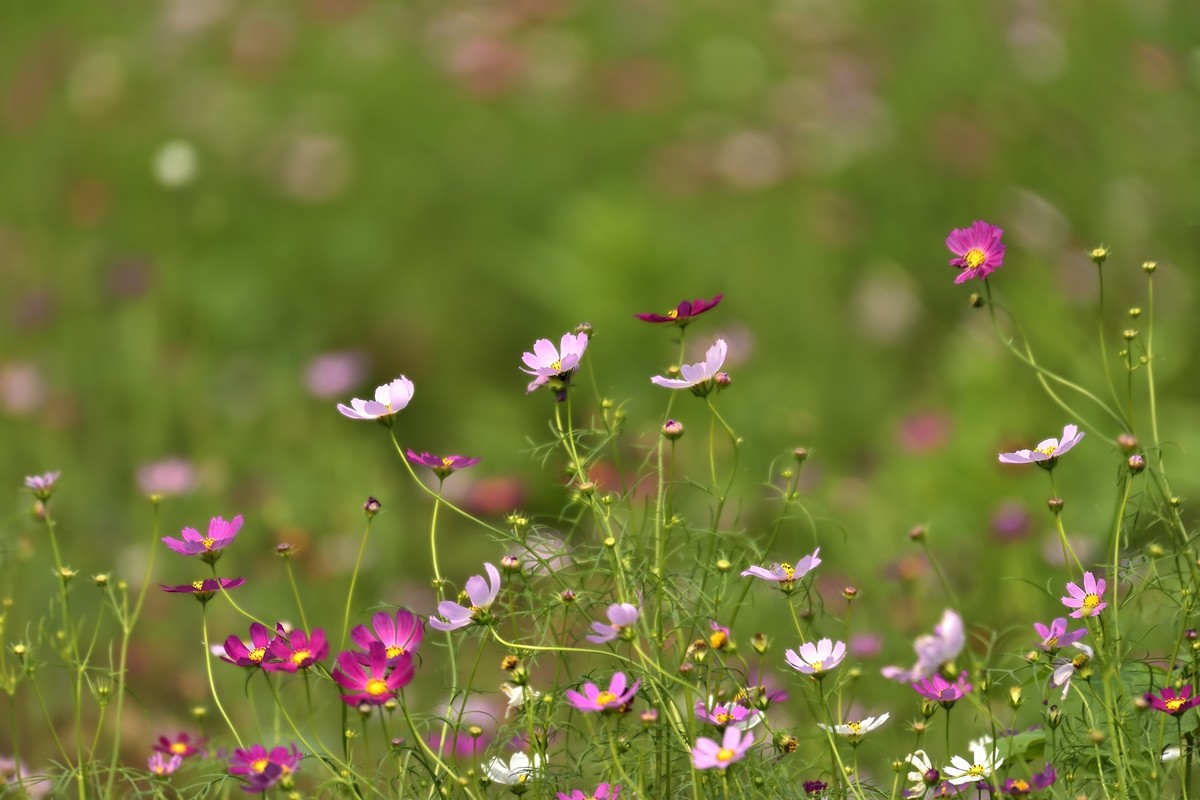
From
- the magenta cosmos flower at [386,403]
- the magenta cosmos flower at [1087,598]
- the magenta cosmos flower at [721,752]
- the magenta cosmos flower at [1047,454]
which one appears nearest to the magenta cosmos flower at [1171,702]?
the magenta cosmos flower at [1087,598]

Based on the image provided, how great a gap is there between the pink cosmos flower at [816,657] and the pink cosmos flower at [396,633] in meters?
Result: 0.29

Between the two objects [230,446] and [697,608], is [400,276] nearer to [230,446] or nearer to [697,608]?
[230,446]

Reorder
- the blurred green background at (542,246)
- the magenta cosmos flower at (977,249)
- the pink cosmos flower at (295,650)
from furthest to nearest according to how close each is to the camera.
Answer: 1. the blurred green background at (542,246)
2. the magenta cosmos flower at (977,249)
3. the pink cosmos flower at (295,650)

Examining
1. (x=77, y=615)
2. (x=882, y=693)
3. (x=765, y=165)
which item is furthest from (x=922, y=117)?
(x=77, y=615)

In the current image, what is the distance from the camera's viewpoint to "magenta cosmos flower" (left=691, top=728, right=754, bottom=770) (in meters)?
0.98

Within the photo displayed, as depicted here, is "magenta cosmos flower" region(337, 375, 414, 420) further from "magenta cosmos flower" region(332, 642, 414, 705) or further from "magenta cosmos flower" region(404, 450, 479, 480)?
"magenta cosmos flower" region(332, 642, 414, 705)

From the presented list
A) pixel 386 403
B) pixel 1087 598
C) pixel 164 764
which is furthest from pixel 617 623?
pixel 164 764

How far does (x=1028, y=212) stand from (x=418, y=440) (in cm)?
152

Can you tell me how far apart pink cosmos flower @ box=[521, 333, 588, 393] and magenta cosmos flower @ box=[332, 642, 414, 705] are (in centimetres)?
24

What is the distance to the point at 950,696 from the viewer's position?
1.16 m

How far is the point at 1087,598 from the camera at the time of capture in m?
1.15

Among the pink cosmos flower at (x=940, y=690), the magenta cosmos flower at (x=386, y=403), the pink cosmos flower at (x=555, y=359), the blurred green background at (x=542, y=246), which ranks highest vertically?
the pink cosmos flower at (x=555, y=359)

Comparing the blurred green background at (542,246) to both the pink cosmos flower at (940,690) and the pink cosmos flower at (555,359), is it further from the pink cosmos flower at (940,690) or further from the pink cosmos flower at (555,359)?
the pink cosmos flower at (555,359)

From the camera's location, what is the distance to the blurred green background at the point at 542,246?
9.23ft
